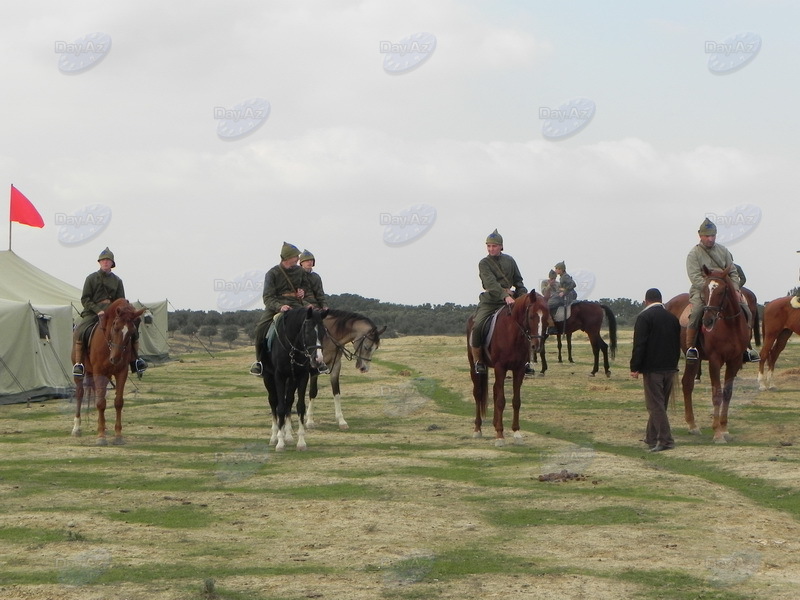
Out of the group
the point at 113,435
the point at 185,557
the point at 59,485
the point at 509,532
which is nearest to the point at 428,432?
the point at 113,435

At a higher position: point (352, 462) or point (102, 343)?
point (102, 343)

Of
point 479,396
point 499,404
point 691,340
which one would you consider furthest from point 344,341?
point 691,340

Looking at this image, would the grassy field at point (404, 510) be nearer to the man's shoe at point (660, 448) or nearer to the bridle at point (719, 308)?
the man's shoe at point (660, 448)

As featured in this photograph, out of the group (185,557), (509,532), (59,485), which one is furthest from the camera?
(59,485)

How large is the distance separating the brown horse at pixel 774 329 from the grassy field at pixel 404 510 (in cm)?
199

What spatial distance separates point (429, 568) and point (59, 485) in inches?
257

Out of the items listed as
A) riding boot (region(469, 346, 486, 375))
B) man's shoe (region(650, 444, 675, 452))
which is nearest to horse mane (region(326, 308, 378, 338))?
riding boot (region(469, 346, 486, 375))

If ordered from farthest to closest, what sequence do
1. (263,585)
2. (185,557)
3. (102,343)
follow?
(102,343) < (185,557) < (263,585)

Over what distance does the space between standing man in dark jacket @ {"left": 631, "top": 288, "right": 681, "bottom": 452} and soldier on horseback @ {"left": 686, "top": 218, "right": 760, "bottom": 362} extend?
47.8 inches

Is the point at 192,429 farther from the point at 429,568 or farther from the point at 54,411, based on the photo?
the point at 429,568

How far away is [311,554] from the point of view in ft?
31.0

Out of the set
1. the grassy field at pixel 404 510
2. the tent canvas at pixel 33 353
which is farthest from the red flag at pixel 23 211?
the grassy field at pixel 404 510

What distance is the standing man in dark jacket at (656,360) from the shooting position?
53.4 ft

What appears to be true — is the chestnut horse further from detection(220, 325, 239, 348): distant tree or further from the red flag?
detection(220, 325, 239, 348): distant tree
